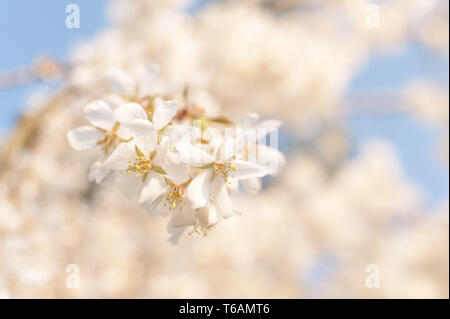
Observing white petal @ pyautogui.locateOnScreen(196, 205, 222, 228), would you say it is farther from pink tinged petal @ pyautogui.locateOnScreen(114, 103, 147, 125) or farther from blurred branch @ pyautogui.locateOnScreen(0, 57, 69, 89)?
blurred branch @ pyautogui.locateOnScreen(0, 57, 69, 89)

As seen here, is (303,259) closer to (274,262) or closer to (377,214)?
(274,262)

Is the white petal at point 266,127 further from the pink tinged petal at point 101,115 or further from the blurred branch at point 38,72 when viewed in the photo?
the blurred branch at point 38,72

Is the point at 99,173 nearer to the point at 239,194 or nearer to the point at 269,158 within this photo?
the point at 269,158

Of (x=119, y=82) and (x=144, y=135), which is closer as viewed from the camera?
(x=144, y=135)

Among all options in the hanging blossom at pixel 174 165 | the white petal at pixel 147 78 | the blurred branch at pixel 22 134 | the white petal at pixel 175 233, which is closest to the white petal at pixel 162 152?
the hanging blossom at pixel 174 165

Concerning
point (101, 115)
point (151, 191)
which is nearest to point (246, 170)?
point (151, 191)

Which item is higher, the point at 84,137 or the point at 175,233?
the point at 84,137

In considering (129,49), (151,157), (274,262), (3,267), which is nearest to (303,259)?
(274,262)
